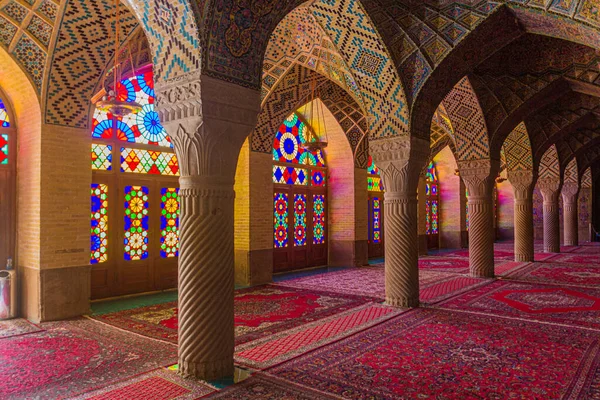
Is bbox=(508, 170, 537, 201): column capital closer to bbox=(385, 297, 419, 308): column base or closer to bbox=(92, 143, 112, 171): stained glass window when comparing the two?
bbox=(385, 297, 419, 308): column base

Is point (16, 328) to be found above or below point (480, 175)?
below

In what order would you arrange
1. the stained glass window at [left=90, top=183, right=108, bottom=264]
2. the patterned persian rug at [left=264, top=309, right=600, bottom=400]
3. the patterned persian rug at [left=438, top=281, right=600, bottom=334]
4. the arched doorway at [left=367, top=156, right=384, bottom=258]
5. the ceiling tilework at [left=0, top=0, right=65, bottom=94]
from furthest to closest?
the arched doorway at [left=367, top=156, right=384, bottom=258] < the stained glass window at [left=90, top=183, right=108, bottom=264] < the patterned persian rug at [left=438, top=281, right=600, bottom=334] < the ceiling tilework at [left=0, top=0, right=65, bottom=94] < the patterned persian rug at [left=264, top=309, right=600, bottom=400]

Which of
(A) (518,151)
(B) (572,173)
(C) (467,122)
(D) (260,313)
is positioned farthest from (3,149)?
(B) (572,173)

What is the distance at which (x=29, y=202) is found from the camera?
6148mm

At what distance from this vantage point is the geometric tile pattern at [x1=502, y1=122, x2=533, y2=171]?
11.9 meters

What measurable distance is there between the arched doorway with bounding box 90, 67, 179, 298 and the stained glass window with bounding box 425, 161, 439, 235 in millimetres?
10287

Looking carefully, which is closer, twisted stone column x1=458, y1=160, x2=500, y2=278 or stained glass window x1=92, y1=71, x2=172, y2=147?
stained glass window x1=92, y1=71, x2=172, y2=147

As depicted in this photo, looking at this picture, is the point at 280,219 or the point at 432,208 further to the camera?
the point at 432,208

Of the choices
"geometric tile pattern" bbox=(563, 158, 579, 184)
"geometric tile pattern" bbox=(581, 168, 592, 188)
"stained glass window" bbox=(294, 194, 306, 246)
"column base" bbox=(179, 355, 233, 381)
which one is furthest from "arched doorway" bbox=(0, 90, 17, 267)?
"geometric tile pattern" bbox=(581, 168, 592, 188)

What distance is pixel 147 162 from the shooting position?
8047 mm

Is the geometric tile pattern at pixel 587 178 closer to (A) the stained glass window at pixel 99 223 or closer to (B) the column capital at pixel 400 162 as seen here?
(B) the column capital at pixel 400 162

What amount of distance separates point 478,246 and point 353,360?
5943 millimetres

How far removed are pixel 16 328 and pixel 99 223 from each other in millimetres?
2095

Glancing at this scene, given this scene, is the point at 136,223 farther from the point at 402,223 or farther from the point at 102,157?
the point at 402,223
